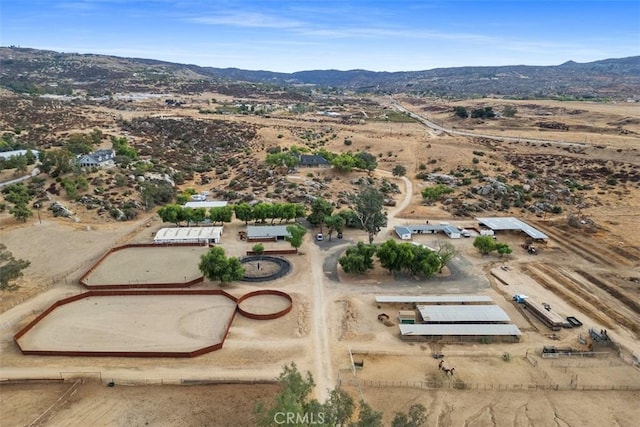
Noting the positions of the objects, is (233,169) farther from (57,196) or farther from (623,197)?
(623,197)

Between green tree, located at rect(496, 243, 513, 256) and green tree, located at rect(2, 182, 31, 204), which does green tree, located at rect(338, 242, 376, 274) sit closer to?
green tree, located at rect(496, 243, 513, 256)

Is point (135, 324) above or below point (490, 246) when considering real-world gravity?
below

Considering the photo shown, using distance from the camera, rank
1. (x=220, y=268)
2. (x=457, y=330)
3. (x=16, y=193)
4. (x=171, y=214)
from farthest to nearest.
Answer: (x=16, y=193), (x=171, y=214), (x=220, y=268), (x=457, y=330)

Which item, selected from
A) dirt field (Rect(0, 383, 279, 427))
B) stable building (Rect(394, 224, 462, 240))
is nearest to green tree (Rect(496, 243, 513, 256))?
stable building (Rect(394, 224, 462, 240))

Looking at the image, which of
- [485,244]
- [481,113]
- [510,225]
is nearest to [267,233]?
[485,244]

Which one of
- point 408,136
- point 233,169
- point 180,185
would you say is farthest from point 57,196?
point 408,136

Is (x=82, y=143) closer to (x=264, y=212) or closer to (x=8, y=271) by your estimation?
(x=264, y=212)
